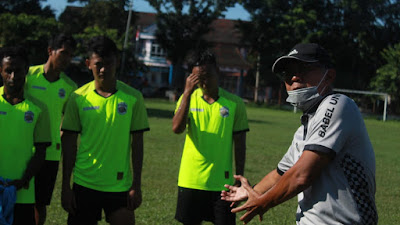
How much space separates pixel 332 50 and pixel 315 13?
13.5ft

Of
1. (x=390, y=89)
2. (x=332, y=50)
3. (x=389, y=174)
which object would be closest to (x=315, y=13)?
(x=332, y=50)

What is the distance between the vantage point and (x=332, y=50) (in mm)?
55812

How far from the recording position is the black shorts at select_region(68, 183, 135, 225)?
4.75 metres

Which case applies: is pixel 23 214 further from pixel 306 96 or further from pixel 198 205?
pixel 306 96

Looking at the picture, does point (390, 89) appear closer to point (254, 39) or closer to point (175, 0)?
point (254, 39)

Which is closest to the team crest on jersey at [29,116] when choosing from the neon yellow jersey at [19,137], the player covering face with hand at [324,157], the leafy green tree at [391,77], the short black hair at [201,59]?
the neon yellow jersey at [19,137]

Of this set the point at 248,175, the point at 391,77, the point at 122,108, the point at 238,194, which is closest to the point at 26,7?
the point at 391,77

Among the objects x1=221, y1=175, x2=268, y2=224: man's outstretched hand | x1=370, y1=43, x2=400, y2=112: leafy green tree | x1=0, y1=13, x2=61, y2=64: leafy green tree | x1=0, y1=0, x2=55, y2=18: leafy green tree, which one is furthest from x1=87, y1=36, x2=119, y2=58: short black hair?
x1=0, y1=0, x2=55, y2=18: leafy green tree

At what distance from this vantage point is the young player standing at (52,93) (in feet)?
20.1

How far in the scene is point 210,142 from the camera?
5410 mm

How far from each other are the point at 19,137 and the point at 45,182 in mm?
1478

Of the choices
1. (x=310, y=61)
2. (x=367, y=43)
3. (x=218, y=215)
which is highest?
(x=367, y=43)

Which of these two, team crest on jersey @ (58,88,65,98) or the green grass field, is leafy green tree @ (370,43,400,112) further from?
team crest on jersey @ (58,88,65,98)

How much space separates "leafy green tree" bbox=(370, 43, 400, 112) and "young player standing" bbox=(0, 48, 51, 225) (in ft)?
153
